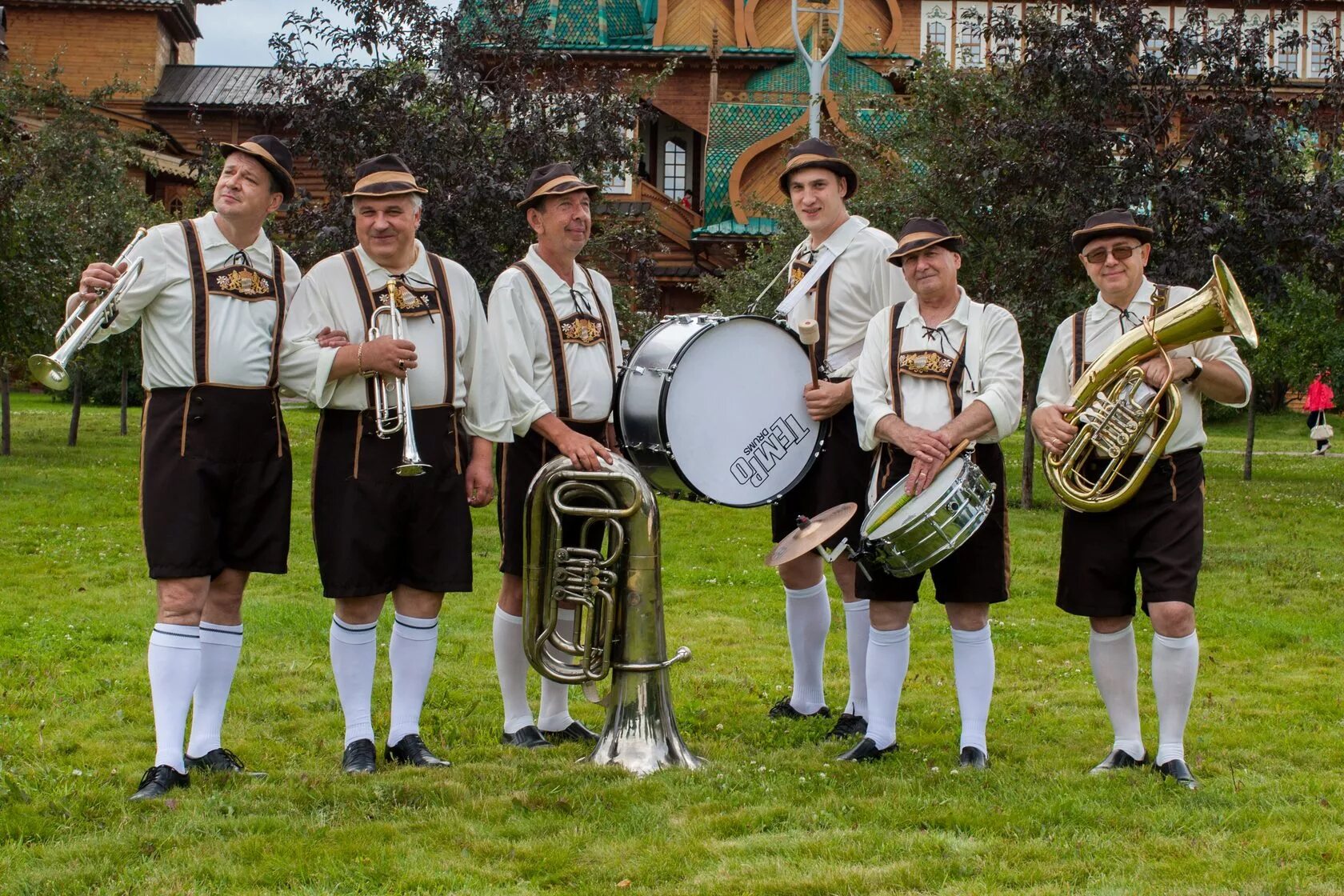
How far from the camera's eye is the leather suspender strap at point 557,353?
6.17 m

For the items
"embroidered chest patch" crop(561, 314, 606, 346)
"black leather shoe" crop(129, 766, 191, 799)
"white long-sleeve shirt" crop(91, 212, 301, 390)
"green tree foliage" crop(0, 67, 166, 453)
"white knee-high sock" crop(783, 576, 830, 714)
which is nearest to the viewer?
"black leather shoe" crop(129, 766, 191, 799)

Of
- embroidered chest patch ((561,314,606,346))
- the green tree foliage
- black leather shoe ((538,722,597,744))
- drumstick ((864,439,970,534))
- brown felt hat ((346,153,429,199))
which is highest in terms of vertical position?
the green tree foliage

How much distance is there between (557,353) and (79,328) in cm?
192

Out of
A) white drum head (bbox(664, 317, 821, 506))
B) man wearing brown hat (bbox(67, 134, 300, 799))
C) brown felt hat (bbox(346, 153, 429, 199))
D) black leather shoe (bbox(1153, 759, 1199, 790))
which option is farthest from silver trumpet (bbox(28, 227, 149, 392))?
black leather shoe (bbox(1153, 759, 1199, 790))

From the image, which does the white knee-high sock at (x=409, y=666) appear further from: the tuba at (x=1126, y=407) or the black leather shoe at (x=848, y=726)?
the tuba at (x=1126, y=407)

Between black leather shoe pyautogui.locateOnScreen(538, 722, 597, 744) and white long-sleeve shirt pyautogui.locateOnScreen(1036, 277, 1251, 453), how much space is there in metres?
2.45

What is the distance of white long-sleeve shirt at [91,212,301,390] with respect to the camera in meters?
5.39

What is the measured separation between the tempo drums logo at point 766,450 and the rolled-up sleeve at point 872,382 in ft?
0.93

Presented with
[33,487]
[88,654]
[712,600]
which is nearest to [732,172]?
[33,487]

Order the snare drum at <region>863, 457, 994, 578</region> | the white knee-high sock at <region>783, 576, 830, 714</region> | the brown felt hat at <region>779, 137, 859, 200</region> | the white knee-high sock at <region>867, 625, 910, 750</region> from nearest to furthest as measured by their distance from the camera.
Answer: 1. the snare drum at <region>863, 457, 994, 578</region>
2. the white knee-high sock at <region>867, 625, 910, 750</region>
3. the brown felt hat at <region>779, 137, 859, 200</region>
4. the white knee-high sock at <region>783, 576, 830, 714</region>

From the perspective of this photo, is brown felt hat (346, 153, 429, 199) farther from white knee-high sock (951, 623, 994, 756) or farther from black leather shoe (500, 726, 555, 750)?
white knee-high sock (951, 623, 994, 756)

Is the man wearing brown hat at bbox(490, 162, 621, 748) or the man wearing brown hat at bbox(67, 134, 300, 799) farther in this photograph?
the man wearing brown hat at bbox(490, 162, 621, 748)

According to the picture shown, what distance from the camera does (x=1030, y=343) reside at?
16.0 meters

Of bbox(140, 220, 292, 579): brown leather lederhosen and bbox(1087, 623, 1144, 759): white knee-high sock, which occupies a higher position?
bbox(140, 220, 292, 579): brown leather lederhosen
